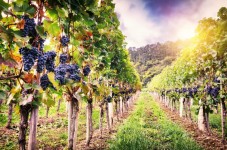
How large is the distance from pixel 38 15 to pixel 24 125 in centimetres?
114

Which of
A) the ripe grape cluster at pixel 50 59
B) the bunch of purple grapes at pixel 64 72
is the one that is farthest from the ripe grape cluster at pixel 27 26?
the bunch of purple grapes at pixel 64 72

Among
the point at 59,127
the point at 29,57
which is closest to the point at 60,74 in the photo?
the point at 29,57

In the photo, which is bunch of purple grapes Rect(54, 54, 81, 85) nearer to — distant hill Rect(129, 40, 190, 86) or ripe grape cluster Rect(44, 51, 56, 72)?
ripe grape cluster Rect(44, 51, 56, 72)

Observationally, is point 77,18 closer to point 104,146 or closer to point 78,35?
point 78,35

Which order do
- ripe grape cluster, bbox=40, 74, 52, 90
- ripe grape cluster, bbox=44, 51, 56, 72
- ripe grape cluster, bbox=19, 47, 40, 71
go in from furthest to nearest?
ripe grape cluster, bbox=40, 74, 52, 90 → ripe grape cluster, bbox=44, 51, 56, 72 → ripe grape cluster, bbox=19, 47, 40, 71

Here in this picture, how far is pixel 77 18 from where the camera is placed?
6.33ft

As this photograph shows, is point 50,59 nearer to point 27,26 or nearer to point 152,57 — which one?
point 27,26

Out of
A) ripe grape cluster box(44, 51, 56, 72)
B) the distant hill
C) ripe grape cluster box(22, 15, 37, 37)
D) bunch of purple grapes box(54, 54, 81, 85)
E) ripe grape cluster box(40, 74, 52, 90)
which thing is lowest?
ripe grape cluster box(40, 74, 52, 90)

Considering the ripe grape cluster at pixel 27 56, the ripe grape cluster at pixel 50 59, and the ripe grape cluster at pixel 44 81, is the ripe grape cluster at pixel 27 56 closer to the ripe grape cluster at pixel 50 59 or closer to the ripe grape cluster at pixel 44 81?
the ripe grape cluster at pixel 50 59

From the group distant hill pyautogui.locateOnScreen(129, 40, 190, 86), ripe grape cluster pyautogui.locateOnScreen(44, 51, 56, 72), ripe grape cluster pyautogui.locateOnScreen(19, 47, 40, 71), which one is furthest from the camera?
distant hill pyautogui.locateOnScreen(129, 40, 190, 86)

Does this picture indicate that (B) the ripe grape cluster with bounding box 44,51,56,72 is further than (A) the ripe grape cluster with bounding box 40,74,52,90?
No

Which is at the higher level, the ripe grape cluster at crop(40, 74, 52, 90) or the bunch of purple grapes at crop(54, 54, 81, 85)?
the bunch of purple grapes at crop(54, 54, 81, 85)

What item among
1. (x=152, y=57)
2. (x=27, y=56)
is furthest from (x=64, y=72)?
(x=152, y=57)

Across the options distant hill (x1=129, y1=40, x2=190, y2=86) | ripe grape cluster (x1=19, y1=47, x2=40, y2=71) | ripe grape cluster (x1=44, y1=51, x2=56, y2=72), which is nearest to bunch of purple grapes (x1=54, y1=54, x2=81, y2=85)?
ripe grape cluster (x1=44, y1=51, x2=56, y2=72)
